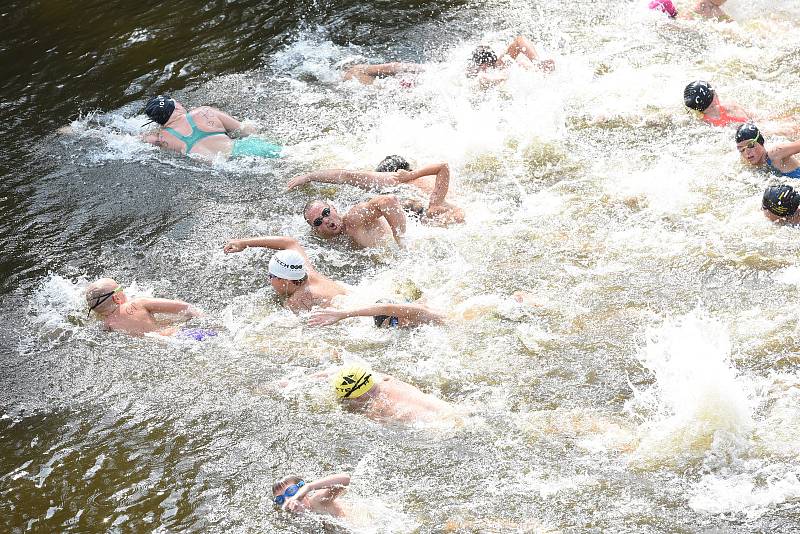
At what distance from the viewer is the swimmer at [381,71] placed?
40.9 feet

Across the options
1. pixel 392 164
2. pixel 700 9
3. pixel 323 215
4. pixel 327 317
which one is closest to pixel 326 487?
pixel 327 317

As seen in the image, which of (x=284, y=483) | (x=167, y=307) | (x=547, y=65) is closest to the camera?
(x=284, y=483)

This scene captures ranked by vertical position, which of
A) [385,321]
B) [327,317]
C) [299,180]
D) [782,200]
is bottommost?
[782,200]

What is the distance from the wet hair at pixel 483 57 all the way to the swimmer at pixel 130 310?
5.49 m

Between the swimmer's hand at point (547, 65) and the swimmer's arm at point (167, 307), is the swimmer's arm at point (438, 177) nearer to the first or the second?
the swimmer's arm at point (167, 307)

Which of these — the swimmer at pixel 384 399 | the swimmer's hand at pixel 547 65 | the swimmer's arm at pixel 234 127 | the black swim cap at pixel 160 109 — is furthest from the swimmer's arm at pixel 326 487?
the swimmer's hand at pixel 547 65

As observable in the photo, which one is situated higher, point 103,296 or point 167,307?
point 103,296

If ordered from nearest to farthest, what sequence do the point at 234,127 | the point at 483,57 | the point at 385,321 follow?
the point at 385,321, the point at 234,127, the point at 483,57

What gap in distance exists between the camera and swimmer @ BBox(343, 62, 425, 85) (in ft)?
40.9

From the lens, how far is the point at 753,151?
9500mm

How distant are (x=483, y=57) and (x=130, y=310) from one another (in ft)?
19.4

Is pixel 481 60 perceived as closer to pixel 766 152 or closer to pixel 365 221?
pixel 365 221

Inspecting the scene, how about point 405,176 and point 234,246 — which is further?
point 405,176

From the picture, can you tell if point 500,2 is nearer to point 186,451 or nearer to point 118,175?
point 118,175
